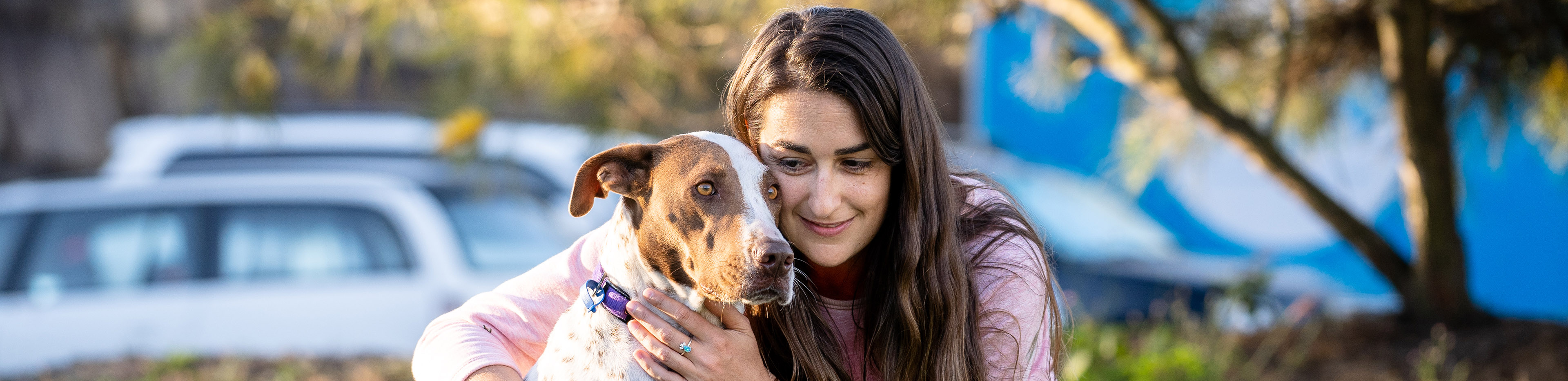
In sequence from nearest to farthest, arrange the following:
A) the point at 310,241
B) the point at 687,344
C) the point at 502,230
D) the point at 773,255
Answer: the point at 773,255, the point at 687,344, the point at 310,241, the point at 502,230

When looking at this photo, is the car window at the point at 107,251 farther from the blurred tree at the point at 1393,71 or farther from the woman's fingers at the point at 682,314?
the blurred tree at the point at 1393,71

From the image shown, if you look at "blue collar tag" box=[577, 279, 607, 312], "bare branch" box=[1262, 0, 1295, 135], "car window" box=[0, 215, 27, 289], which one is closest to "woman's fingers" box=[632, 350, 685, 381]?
"blue collar tag" box=[577, 279, 607, 312]

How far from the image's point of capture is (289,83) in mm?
8523

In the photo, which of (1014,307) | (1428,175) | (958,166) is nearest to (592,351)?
(1014,307)

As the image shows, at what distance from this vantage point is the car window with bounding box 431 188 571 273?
5.33 meters

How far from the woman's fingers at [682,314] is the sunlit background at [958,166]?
896mm

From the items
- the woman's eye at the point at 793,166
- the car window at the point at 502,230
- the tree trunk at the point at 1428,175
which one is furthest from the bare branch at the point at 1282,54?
the car window at the point at 502,230

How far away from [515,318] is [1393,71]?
330 cm

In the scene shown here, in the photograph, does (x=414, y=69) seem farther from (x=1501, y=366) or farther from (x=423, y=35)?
(x=1501, y=366)

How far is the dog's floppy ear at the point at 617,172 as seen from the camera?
1846mm

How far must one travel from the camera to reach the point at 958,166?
2512mm

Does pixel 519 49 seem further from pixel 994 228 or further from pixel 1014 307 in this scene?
pixel 1014 307

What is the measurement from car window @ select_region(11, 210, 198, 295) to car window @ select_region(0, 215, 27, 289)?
0.21 ft

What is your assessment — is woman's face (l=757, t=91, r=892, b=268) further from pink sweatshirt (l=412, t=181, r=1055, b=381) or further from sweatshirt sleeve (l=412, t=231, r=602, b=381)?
sweatshirt sleeve (l=412, t=231, r=602, b=381)
